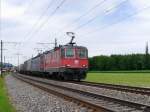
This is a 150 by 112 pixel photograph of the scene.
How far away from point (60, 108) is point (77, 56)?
23.5m

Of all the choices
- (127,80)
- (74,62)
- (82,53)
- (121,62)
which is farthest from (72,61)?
(121,62)

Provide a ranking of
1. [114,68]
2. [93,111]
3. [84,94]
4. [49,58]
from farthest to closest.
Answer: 1. [114,68]
2. [49,58]
3. [84,94]
4. [93,111]

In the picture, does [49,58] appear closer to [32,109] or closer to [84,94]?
[84,94]

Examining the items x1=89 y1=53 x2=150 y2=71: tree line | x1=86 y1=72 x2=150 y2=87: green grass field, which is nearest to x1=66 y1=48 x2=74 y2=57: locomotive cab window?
x1=86 y1=72 x2=150 y2=87: green grass field

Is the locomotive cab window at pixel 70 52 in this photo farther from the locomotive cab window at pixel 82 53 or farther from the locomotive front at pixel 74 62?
the locomotive cab window at pixel 82 53

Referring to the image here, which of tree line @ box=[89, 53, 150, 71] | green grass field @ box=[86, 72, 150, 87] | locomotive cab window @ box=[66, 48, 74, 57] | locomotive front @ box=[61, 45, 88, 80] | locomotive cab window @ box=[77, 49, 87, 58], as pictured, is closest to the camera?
green grass field @ box=[86, 72, 150, 87]

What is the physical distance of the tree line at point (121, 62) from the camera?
113613 mm

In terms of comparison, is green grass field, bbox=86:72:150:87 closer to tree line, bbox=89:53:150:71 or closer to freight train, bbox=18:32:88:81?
freight train, bbox=18:32:88:81

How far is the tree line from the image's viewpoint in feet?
373

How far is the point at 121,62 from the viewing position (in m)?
121

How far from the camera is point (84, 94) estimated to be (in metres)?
22.5

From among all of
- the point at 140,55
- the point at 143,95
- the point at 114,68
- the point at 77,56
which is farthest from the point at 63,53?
the point at 114,68

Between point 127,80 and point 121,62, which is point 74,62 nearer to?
point 127,80

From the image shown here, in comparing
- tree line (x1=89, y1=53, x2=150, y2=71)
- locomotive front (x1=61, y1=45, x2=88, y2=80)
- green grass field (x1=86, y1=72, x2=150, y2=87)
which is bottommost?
green grass field (x1=86, y1=72, x2=150, y2=87)
